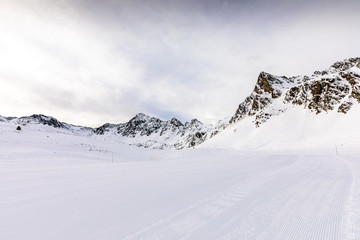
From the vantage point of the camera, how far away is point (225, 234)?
2.93 metres

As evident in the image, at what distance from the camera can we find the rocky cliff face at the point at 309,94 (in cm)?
6738

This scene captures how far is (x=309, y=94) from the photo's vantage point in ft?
262

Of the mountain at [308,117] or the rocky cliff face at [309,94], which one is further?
the rocky cliff face at [309,94]

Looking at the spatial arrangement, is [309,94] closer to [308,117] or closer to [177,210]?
[308,117]

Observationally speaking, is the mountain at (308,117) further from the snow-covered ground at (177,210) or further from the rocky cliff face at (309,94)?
the snow-covered ground at (177,210)

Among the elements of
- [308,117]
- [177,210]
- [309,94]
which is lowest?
[177,210]

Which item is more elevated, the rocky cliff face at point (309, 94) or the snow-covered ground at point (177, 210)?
the rocky cliff face at point (309, 94)

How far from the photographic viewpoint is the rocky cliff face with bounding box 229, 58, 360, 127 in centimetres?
6738

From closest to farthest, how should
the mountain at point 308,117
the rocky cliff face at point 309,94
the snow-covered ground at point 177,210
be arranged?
the snow-covered ground at point 177,210 → the mountain at point 308,117 → the rocky cliff face at point 309,94

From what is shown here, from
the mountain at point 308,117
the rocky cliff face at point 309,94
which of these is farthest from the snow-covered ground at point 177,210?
the rocky cliff face at point 309,94

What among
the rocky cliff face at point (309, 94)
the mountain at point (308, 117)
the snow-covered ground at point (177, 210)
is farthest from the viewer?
the rocky cliff face at point (309, 94)

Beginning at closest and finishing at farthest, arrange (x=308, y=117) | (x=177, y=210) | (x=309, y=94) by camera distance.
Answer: (x=177, y=210)
(x=308, y=117)
(x=309, y=94)

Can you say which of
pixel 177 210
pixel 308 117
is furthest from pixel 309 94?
pixel 177 210

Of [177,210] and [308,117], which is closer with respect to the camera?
[177,210]
